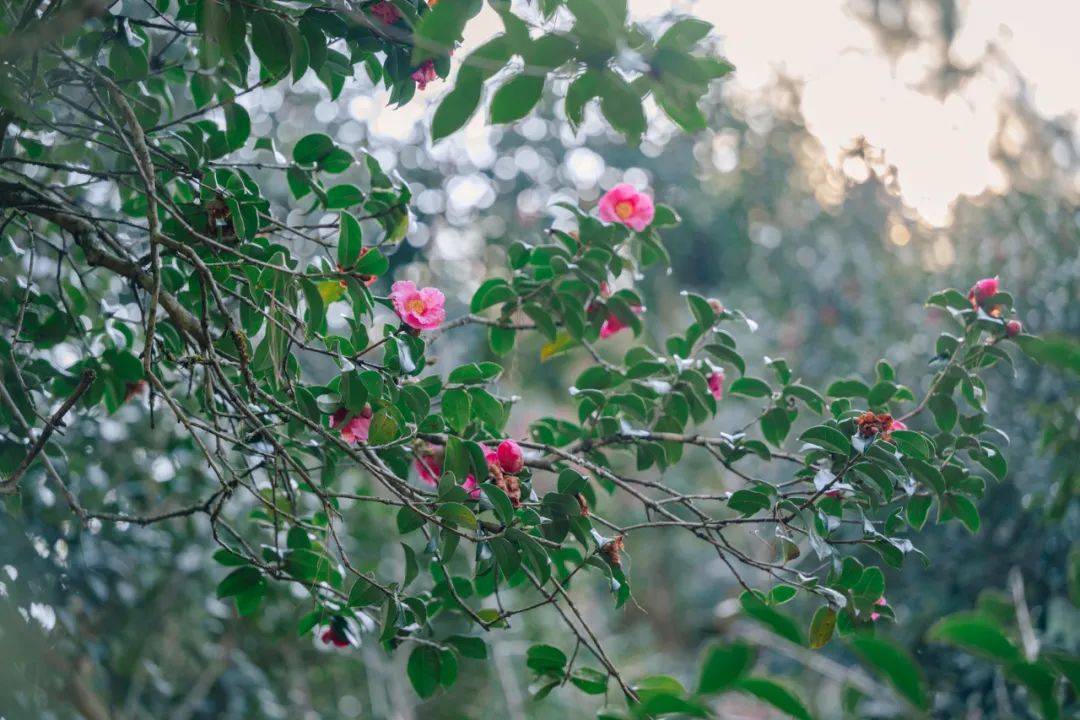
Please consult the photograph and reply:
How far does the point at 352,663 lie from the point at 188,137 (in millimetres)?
2439

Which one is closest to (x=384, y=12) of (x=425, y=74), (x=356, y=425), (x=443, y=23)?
(x=425, y=74)

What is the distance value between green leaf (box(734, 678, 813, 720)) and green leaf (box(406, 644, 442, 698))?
750 millimetres

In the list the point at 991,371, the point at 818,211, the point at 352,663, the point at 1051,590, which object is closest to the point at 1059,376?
the point at 991,371

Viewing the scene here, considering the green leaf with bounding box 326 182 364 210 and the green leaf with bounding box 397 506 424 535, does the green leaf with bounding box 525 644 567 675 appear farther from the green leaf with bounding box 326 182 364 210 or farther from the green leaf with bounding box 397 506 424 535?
the green leaf with bounding box 326 182 364 210

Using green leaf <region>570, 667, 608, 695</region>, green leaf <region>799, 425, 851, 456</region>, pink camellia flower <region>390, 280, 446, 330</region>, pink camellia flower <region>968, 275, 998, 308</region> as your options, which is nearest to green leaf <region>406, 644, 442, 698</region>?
green leaf <region>570, 667, 608, 695</region>

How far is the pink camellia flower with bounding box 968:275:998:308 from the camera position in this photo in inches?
47.9

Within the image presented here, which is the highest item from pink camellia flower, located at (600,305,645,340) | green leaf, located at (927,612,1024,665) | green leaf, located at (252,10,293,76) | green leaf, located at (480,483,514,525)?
pink camellia flower, located at (600,305,645,340)

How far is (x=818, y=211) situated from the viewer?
4129mm

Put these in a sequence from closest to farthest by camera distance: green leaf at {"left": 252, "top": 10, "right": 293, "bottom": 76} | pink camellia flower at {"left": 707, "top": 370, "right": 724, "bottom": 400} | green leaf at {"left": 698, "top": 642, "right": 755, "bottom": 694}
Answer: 1. green leaf at {"left": 698, "top": 642, "right": 755, "bottom": 694}
2. green leaf at {"left": 252, "top": 10, "right": 293, "bottom": 76}
3. pink camellia flower at {"left": 707, "top": 370, "right": 724, "bottom": 400}

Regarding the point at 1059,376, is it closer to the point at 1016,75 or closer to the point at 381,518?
the point at 1016,75

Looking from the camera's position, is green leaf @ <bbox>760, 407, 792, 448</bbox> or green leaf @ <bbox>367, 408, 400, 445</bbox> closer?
green leaf @ <bbox>367, 408, 400, 445</bbox>

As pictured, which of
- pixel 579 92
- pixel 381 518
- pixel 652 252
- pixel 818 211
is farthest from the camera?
pixel 818 211

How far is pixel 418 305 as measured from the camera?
3.46 feet

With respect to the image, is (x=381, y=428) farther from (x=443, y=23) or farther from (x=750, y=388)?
(x=750, y=388)
